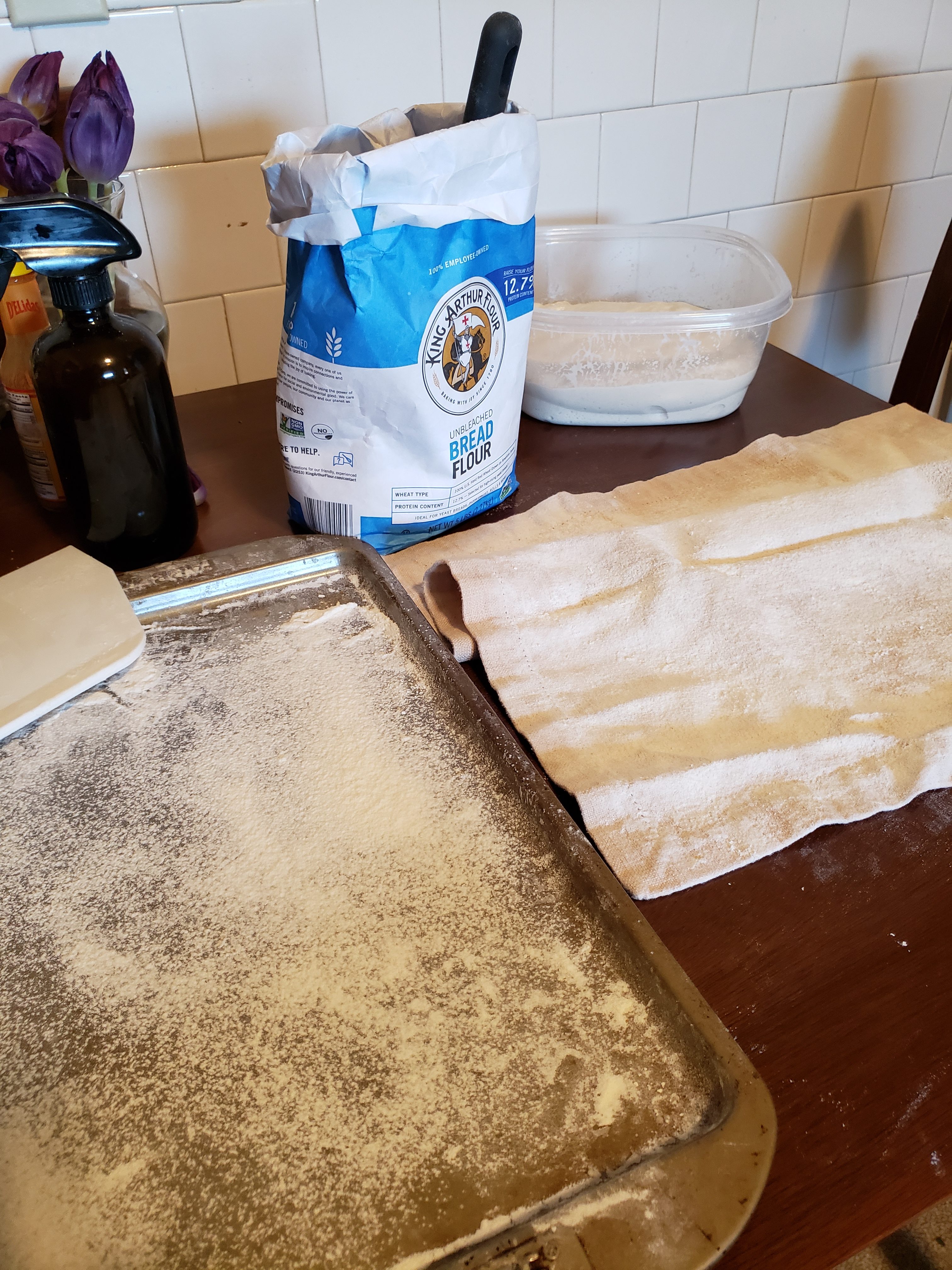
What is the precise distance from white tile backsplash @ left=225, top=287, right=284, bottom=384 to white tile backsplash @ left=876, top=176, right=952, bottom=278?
82 centimetres

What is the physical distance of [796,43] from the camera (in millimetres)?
997

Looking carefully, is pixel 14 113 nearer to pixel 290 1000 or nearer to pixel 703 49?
pixel 290 1000

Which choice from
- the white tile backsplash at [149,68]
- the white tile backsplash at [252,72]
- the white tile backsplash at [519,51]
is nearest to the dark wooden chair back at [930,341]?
the white tile backsplash at [519,51]

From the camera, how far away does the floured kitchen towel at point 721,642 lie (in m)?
0.46

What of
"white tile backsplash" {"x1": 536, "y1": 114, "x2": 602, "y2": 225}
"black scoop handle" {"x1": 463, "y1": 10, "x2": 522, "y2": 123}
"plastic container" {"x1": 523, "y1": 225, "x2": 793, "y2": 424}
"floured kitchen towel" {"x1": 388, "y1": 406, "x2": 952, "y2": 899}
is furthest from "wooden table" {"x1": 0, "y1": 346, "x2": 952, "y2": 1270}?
"white tile backsplash" {"x1": 536, "y1": 114, "x2": 602, "y2": 225}

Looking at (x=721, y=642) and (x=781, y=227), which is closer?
(x=721, y=642)

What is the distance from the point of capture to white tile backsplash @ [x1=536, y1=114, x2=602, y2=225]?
934 millimetres

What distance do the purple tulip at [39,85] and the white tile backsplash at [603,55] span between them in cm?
44

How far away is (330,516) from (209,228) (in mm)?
389

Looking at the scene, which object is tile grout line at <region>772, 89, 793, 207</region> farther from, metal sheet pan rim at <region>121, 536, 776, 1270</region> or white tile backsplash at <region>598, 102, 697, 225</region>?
metal sheet pan rim at <region>121, 536, 776, 1270</region>

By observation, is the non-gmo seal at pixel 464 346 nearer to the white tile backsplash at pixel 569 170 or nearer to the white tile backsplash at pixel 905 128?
the white tile backsplash at pixel 569 170

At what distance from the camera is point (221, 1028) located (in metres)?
0.36

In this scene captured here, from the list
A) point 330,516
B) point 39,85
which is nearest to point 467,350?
point 330,516

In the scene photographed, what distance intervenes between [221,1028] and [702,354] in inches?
25.3
